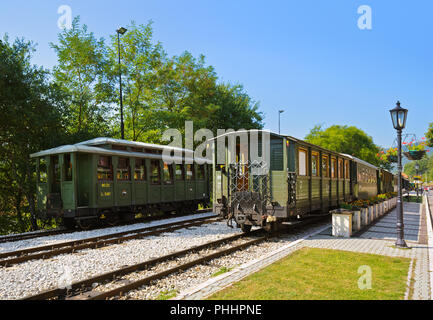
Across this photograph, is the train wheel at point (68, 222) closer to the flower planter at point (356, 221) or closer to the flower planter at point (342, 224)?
the flower planter at point (342, 224)

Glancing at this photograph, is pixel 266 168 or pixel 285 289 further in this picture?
pixel 266 168

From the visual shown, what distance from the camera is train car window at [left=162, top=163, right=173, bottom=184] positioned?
50.5 feet

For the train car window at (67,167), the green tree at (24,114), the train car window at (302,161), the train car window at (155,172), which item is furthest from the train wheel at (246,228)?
the green tree at (24,114)

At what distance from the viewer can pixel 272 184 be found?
9586mm

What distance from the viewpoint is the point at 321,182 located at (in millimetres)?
12227

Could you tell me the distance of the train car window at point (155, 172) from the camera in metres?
14.7

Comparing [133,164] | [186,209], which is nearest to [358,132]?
[186,209]

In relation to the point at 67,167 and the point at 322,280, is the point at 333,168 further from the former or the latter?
the point at 67,167

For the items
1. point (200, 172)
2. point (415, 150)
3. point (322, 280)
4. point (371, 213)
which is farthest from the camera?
point (200, 172)

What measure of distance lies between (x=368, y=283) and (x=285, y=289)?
1485 millimetres

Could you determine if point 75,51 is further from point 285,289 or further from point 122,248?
point 285,289

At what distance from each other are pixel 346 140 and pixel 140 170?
1678 inches

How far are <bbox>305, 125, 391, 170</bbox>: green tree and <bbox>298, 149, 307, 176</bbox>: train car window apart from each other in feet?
124

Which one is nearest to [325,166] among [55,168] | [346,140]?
[55,168]
